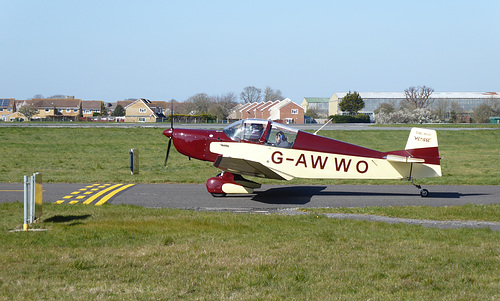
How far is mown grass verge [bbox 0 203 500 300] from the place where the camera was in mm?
6062

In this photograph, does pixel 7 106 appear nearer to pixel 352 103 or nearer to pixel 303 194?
pixel 352 103

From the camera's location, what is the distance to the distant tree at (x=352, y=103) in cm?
12000

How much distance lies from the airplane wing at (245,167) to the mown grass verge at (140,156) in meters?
4.05

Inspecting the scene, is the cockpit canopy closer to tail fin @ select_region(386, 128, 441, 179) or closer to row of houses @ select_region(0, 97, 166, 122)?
tail fin @ select_region(386, 128, 441, 179)

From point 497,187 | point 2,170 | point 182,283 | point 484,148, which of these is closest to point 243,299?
point 182,283

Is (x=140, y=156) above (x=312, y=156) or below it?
below

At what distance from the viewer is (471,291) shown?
20.1 ft

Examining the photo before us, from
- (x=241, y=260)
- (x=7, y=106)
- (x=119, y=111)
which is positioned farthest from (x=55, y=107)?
(x=241, y=260)

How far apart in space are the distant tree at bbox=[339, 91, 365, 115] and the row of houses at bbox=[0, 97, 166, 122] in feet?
138

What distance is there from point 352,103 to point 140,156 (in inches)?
3786

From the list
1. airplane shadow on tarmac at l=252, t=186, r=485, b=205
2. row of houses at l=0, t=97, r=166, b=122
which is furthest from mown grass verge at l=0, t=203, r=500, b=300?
row of houses at l=0, t=97, r=166, b=122

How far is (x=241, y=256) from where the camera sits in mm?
7723

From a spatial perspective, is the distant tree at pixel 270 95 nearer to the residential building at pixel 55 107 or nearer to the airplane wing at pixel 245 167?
the residential building at pixel 55 107

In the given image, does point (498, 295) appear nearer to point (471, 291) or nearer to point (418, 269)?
point (471, 291)
